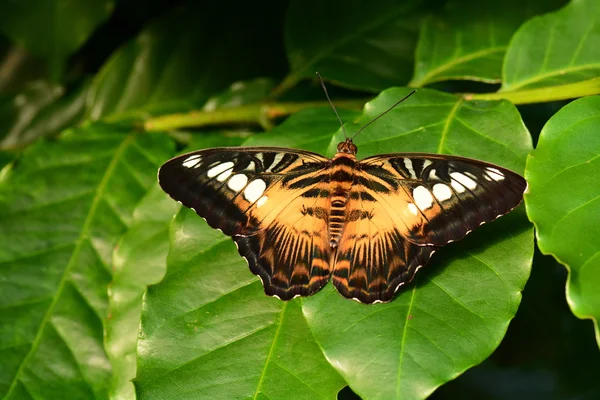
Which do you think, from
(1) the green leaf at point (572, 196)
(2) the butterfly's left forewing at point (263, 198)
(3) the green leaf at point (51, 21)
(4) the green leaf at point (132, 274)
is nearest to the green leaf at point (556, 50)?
(1) the green leaf at point (572, 196)

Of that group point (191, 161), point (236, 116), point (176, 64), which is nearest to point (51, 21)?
point (176, 64)

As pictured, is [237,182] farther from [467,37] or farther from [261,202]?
[467,37]

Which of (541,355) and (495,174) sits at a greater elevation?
(495,174)

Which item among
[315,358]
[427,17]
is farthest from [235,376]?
[427,17]

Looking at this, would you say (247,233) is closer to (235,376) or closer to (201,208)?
(201,208)

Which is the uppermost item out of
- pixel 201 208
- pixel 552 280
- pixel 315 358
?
pixel 201 208

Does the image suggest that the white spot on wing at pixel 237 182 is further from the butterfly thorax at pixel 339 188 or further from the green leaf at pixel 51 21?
the green leaf at pixel 51 21
